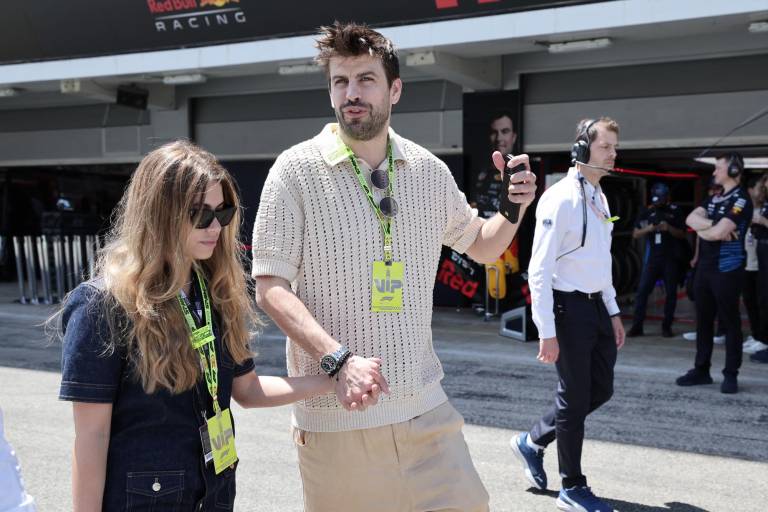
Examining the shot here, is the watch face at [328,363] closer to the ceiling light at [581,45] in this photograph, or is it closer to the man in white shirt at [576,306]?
the man in white shirt at [576,306]

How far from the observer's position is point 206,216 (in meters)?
2.20

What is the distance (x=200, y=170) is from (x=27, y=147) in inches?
657

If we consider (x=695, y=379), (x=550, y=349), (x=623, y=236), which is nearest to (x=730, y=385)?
(x=695, y=379)

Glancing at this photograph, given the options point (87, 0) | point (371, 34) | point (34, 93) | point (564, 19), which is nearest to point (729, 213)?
point (564, 19)

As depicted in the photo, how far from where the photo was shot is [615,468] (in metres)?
5.23

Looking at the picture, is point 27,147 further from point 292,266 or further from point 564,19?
point 292,266

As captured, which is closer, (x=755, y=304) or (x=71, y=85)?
(x=755, y=304)

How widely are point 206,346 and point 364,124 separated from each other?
917 millimetres

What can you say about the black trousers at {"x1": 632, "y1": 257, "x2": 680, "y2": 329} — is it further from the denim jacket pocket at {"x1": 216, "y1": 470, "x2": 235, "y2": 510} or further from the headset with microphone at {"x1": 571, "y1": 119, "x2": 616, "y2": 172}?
the denim jacket pocket at {"x1": 216, "y1": 470, "x2": 235, "y2": 510}

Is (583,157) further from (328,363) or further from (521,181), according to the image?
(328,363)

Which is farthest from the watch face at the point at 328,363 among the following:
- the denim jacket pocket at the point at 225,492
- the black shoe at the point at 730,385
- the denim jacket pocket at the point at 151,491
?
the black shoe at the point at 730,385

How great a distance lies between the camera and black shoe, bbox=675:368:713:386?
7387 millimetres

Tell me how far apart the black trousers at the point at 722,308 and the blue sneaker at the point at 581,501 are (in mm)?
3181

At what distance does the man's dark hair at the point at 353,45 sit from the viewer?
2.61 metres
